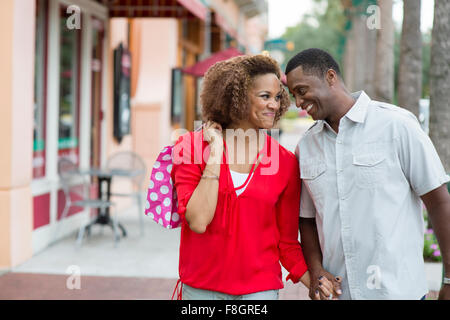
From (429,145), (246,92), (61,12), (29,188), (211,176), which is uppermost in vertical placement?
(61,12)

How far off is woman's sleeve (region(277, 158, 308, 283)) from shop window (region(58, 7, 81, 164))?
19.1 ft

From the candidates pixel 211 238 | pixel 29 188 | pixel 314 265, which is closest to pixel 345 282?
pixel 314 265

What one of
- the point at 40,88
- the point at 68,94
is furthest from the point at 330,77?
the point at 68,94

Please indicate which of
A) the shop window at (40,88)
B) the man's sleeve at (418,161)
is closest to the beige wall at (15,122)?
the shop window at (40,88)

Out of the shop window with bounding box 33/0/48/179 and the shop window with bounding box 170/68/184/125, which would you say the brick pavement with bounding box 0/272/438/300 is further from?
the shop window with bounding box 170/68/184/125

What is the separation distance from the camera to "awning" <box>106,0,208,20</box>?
356 inches

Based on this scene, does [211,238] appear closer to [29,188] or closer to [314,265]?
[314,265]

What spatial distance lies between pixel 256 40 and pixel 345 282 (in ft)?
108

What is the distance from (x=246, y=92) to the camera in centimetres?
244

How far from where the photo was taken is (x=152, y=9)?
9.35 meters

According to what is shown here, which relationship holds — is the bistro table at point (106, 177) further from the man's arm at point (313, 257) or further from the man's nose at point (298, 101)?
the man's nose at point (298, 101)

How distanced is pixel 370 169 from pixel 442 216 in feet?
1.04

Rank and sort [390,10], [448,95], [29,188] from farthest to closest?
[390,10], [29,188], [448,95]
